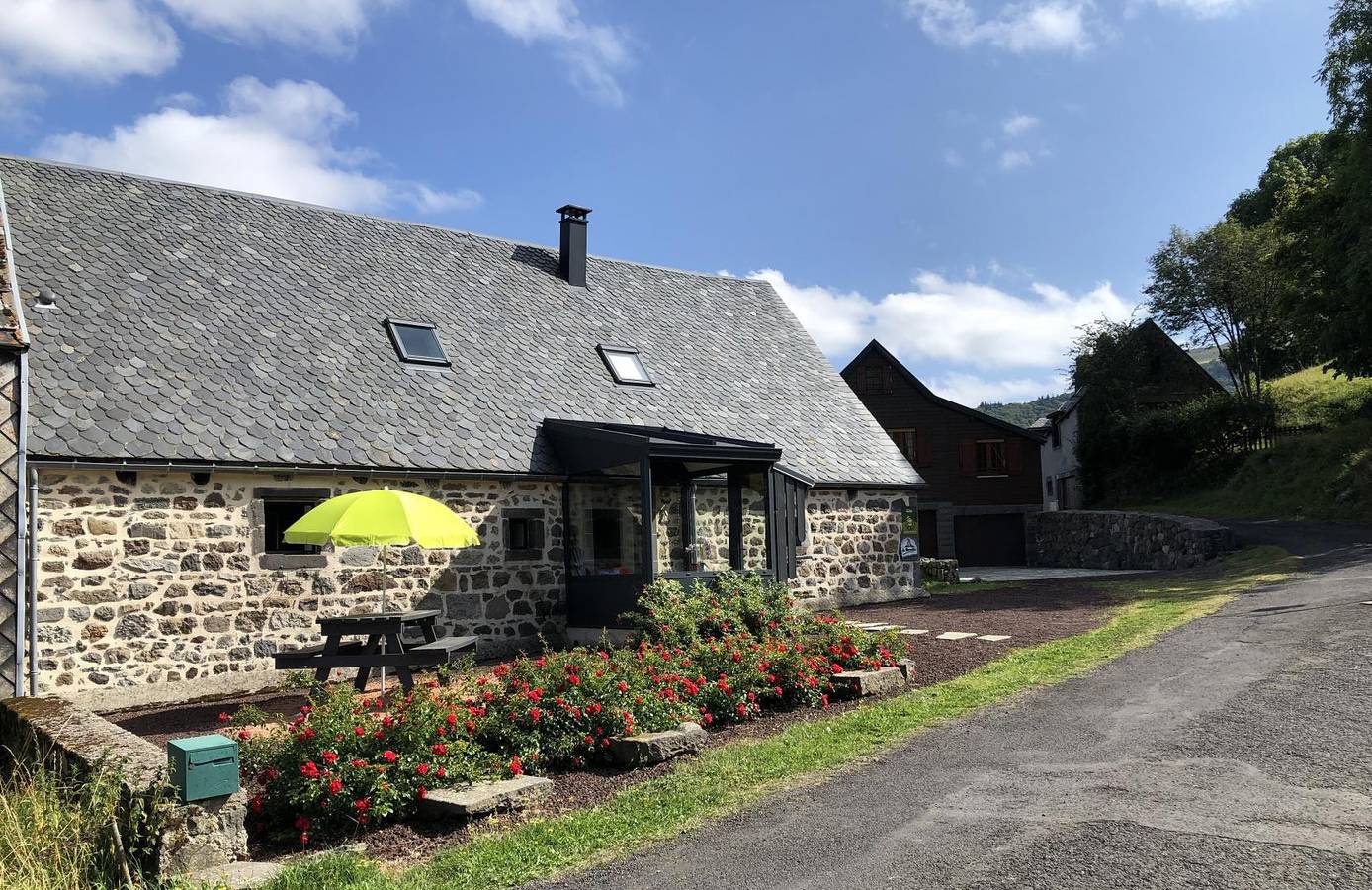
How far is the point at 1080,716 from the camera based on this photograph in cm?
726

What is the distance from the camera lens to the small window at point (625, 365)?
16422 millimetres

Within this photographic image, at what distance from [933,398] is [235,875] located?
95.5ft

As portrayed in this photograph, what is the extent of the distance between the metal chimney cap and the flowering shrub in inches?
529

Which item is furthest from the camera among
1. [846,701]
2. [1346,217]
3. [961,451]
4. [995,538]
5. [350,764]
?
[995,538]

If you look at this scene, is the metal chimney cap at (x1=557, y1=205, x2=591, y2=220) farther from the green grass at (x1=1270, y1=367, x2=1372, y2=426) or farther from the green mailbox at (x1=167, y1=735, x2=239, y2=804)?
the green grass at (x1=1270, y1=367, x2=1372, y2=426)

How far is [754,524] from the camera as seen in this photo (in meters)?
15.4

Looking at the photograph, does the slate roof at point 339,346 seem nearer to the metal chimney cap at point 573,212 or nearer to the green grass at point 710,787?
the metal chimney cap at point 573,212

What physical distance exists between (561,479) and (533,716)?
7120 millimetres

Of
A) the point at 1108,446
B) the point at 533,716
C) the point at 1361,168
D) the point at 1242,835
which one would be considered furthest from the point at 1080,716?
the point at 1108,446

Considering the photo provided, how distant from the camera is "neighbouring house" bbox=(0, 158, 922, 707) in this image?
410 inches

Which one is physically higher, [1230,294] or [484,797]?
[1230,294]

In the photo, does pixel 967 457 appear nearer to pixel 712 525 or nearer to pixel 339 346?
pixel 712 525

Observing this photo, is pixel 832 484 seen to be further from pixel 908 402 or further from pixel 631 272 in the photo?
pixel 908 402

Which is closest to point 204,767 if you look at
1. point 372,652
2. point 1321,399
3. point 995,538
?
point 372,652
